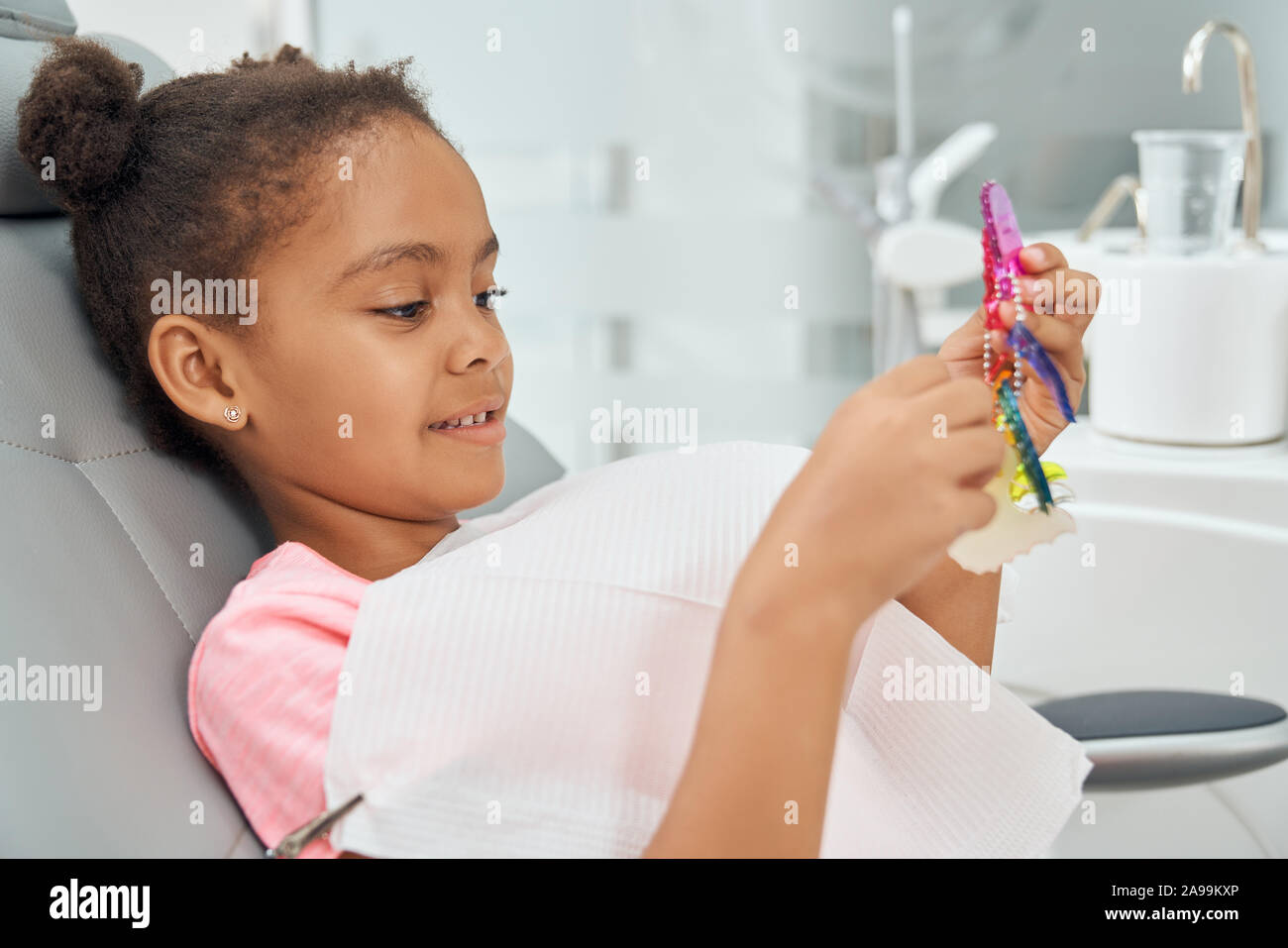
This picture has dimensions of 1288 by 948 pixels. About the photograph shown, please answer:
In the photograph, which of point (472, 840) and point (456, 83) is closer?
point (472, 840)

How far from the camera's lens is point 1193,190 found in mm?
1120

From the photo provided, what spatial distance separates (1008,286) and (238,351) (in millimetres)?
444

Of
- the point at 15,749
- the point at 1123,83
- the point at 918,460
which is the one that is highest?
the point at 1123,83

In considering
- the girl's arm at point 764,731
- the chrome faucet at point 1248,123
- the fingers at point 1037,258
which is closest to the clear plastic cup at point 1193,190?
the chrome faucet at point 1248,123

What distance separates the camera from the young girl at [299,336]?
0.59 m

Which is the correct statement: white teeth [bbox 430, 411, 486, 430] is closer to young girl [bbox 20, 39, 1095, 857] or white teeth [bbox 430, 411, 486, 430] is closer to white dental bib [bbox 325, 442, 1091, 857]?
young girl [bbox 20, 39, 1095, 857]

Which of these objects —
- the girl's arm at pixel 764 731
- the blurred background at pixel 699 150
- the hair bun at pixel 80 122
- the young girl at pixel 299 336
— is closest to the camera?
the girl's arm at pixel 764 731

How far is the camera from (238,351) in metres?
0.70

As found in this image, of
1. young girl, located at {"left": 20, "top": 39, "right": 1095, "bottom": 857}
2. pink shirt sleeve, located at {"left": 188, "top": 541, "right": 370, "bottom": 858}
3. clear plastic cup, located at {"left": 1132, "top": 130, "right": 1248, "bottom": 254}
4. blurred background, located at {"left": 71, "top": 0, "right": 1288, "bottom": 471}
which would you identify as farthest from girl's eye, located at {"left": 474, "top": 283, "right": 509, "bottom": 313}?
blurred background, located at {"left": 71, "top": 0, "right": 1288, "bottom": 471}

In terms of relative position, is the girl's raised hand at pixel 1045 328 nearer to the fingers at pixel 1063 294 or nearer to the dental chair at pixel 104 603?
the fingers at pixel 1063 294

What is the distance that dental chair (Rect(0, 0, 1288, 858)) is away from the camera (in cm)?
54

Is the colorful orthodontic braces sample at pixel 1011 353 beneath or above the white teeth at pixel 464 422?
above
